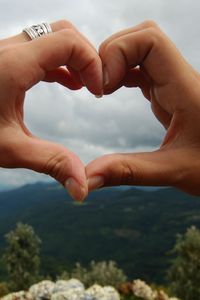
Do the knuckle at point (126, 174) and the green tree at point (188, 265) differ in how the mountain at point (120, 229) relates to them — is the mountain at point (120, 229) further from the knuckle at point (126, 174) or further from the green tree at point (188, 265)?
the knuckle at point (126, 174)

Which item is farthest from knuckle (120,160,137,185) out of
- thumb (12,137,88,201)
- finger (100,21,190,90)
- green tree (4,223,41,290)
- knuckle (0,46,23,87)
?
green tree (4,223,41,290)

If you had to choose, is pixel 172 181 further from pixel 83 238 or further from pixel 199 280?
pixel 83 238

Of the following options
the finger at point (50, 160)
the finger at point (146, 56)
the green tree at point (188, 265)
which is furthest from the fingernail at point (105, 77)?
the green tree at point (188, 265)

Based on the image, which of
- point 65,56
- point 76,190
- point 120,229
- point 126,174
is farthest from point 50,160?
point 120,229

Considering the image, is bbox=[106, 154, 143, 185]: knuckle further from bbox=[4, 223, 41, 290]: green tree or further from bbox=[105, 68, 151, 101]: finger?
bbox=[4, 223, 41, 290]: green tree

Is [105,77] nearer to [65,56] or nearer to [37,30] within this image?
[65,56]
